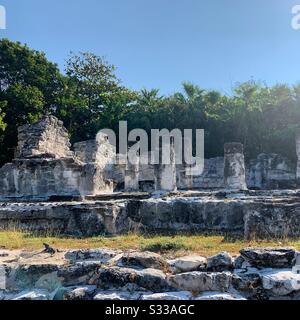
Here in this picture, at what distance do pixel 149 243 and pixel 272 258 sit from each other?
2.20 m

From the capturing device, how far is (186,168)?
20328mm

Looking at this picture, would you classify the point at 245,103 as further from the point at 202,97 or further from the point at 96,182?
the point at 96,182

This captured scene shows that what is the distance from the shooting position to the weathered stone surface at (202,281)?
409 centimetres

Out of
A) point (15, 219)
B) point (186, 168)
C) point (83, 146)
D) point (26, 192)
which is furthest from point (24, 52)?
point (15, 219)

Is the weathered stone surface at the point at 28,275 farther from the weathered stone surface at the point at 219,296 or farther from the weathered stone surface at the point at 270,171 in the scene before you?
the weathered stone surface at the point at 270,171

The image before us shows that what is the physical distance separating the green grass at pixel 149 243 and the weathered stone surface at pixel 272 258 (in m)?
1.00

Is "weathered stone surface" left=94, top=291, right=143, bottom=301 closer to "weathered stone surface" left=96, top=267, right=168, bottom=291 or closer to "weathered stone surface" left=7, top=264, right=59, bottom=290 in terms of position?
"weathered stone surface" left=96, top=267, right=168, bottom=291

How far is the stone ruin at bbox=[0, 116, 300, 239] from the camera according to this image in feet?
25.6

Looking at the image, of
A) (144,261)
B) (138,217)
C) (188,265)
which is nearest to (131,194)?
(138,217)

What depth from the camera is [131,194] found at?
39.1 feet

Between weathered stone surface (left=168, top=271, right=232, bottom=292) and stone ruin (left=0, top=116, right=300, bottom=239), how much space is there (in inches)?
120
